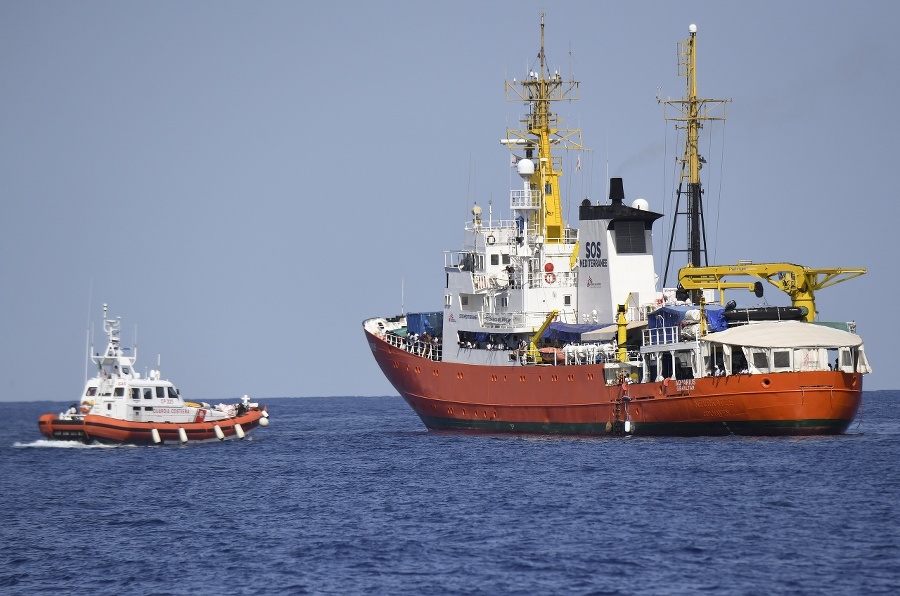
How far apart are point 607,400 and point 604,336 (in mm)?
3936

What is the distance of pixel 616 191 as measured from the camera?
59.6m

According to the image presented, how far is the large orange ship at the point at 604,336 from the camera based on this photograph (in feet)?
159

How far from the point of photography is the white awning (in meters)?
47.7

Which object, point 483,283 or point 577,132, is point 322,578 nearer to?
point 483,283

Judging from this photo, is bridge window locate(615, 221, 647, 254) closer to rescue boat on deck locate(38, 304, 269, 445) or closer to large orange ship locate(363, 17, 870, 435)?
large orange ship locate(363, 17, 870, 435)

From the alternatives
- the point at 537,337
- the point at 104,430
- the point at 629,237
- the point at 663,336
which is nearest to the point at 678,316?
the point at 663,336

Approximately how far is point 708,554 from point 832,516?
5260mm

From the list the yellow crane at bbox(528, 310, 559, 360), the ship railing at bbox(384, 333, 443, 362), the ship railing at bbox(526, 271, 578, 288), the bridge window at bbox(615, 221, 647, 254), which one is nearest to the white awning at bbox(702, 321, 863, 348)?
the yellow crane at bbox(528, 310, 559, 360)

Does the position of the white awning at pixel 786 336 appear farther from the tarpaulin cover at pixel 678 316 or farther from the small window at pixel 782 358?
the tarpaulin cover at pixel 678 316

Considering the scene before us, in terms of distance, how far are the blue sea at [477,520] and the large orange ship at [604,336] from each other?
173 cm

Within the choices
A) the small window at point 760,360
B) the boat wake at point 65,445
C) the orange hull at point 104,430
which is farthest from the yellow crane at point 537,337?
the boat wake at point 65,445

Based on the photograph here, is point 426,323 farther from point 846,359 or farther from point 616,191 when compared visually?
point 846,359

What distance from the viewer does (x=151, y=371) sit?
5800cm

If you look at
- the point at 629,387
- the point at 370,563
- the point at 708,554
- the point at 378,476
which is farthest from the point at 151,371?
the point at 708,554
